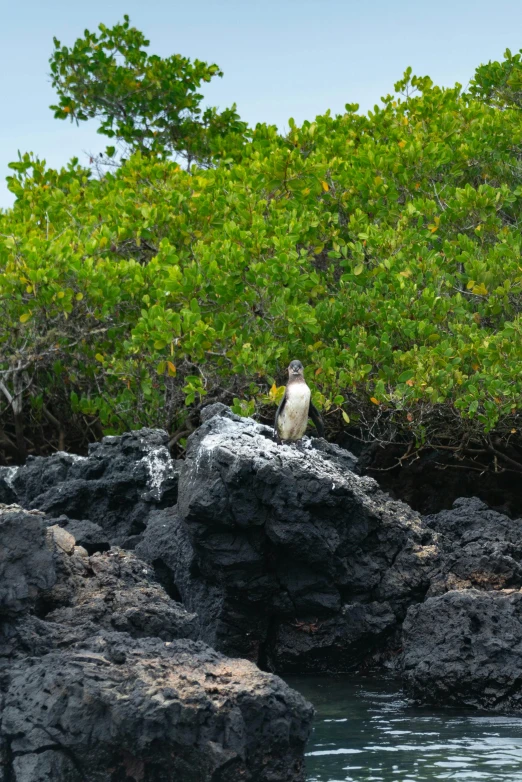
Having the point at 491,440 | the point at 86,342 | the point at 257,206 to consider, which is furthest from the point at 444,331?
the point at 86,342

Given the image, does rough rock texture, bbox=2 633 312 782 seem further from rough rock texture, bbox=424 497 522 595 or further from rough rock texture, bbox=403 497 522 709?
rough rock texture, bbox=424 497 522 595

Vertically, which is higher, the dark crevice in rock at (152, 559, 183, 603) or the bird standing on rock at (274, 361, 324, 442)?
the bird standing on rock at (274, 361, 324, 442)

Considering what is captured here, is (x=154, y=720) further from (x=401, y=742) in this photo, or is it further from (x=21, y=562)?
(x=401, y=742)

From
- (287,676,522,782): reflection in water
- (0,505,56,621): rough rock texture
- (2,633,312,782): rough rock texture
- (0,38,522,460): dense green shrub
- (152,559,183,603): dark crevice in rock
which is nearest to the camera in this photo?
(2,633,312,782): rough rock texture

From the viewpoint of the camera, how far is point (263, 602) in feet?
33.1

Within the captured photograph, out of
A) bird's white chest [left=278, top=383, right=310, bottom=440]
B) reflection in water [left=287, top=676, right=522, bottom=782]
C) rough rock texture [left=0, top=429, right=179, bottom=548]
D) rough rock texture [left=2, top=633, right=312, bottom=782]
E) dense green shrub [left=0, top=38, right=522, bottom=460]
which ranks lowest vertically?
reflection in water [left=287, top=676, right=522, bottom=782]

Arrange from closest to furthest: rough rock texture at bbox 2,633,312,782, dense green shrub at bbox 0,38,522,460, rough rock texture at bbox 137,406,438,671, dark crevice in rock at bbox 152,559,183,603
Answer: rough rock texture at bbox 2,633,312,782 < rough rock texture at bbox 137,406,438,671 < dark crevice in rock at bbox 152,559,183,603 < dense green shrub at bbox 0,38,522,460

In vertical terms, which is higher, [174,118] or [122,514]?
[174,118]

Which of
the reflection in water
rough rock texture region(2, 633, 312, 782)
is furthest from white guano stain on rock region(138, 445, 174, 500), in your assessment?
rough rock texture region(2, 633, 312, 782)

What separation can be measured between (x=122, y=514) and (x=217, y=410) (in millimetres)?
1865

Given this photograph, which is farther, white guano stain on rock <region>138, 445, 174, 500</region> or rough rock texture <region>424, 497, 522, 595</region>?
white guano stain on rock <region>138, 445, 174, 500</region>

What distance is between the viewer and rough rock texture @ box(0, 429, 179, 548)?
1171 cm

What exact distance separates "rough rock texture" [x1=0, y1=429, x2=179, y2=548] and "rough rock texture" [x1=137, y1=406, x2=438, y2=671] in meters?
0.95

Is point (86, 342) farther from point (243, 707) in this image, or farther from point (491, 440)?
point (243, 707)
